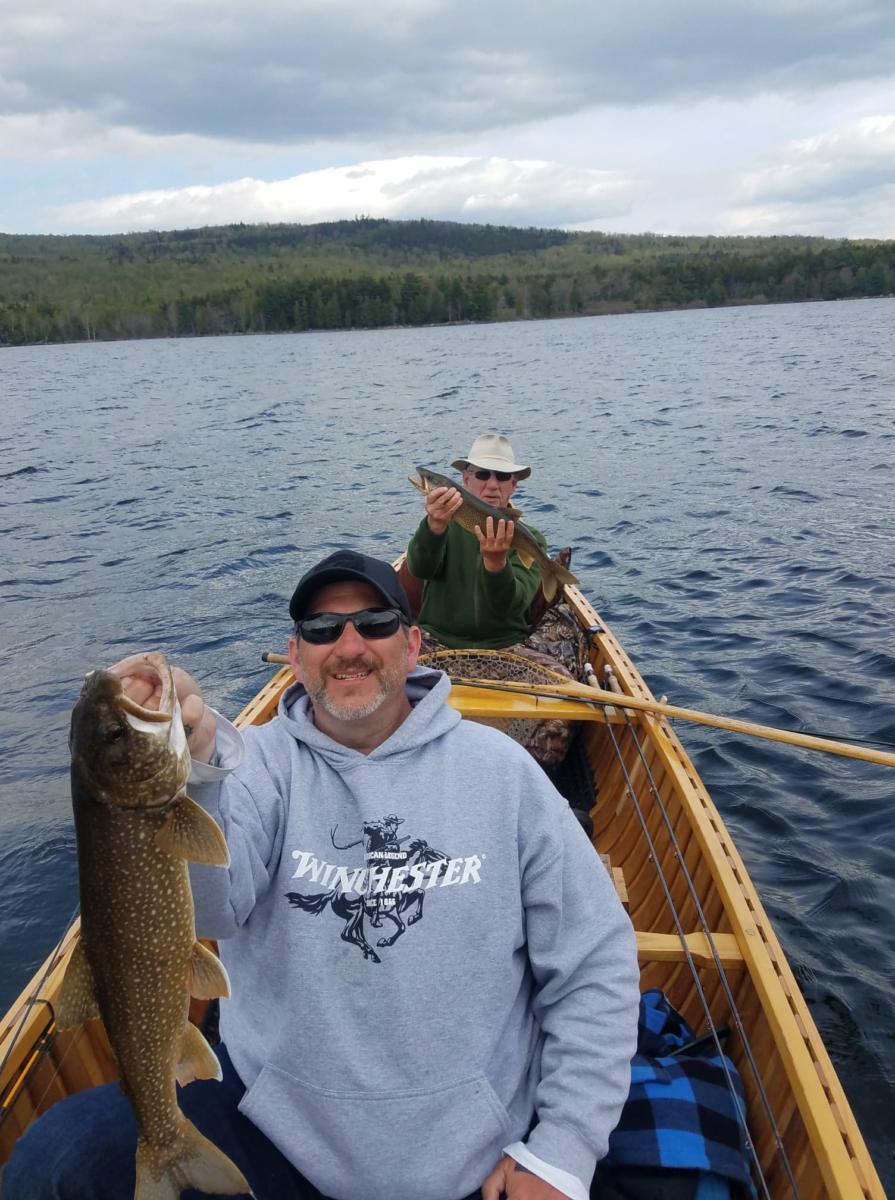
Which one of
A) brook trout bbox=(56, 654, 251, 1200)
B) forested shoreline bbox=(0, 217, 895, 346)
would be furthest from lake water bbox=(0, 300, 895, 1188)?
forested shoreline bbox=(0, 217, 895, 346)

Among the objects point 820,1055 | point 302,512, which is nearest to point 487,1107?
point 820,1055

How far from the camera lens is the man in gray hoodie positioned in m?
2.35

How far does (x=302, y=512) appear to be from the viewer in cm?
1934

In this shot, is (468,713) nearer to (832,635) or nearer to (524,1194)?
(524,1194)

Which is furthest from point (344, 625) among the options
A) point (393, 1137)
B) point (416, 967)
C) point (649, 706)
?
point (649, 706)

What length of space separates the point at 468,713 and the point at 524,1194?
3.30m

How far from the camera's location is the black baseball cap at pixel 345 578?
2.87m

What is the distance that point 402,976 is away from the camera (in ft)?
7.89

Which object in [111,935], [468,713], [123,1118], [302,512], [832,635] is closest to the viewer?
[111,935]

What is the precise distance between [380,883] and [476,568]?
3.91 m

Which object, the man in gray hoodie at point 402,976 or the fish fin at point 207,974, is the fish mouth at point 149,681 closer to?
the man in gray hoodie at point 402,976

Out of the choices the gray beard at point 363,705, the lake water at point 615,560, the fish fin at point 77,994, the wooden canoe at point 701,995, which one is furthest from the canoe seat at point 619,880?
the fish fin at point 77,994

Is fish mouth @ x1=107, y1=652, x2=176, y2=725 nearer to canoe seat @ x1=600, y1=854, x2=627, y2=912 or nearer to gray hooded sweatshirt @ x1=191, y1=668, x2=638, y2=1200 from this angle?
gray hooded sweatshirt @ x1=191, y1=668, x2=638, y2=1200

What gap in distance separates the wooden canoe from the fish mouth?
5.57 ft
